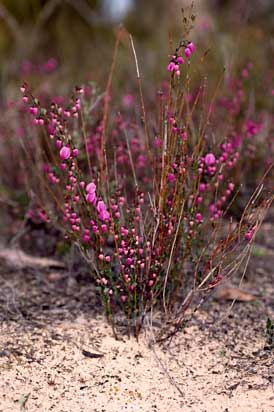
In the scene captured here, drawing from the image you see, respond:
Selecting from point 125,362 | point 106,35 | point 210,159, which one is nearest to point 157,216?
point 210,159

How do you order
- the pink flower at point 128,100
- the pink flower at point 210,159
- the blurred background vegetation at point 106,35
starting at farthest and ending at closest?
the blurred background vegetation at point 106,35, the pink flower at point 128,100, the pink flower at point 210,159

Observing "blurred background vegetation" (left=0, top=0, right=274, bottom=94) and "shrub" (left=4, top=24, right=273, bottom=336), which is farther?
"blurred background vegetation" (left=0, top=0, right=274, bottom=94)

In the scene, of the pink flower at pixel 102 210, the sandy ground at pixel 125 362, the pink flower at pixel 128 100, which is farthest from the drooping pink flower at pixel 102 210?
the pink flower at pixel 128 100

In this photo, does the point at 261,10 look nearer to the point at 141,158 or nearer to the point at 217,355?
the point at 141,158

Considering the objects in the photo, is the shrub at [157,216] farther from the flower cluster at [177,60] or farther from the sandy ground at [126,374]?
the sandy ground at [126,374]

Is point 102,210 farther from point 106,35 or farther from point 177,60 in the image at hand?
point 106,35

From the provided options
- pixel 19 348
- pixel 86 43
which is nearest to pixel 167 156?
pixel 19 348

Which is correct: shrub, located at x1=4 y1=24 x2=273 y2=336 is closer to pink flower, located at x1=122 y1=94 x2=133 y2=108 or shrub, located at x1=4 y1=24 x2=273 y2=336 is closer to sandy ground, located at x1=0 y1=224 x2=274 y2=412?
sandy ground, located at x1=0 y1=224 x2=274 y2=412

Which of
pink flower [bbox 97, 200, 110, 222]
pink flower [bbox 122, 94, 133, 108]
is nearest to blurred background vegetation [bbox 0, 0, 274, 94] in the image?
pink flower [bbox 122, 94, 133, 108]
